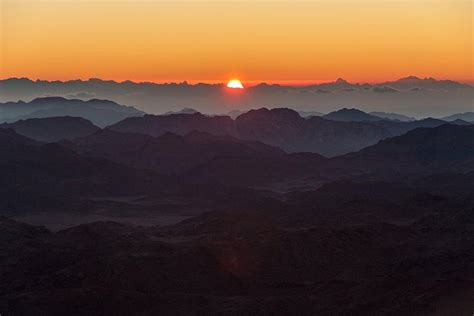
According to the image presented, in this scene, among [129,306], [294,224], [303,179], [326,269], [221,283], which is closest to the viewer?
[129,306]

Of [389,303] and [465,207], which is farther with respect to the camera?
[465,207]

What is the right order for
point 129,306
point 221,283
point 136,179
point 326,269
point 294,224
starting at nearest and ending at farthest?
point 129,306 < point 221,283 < point 326,269 < point 294,224 < point 136,179

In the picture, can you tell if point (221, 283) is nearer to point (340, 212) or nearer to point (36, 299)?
point (36, 299)

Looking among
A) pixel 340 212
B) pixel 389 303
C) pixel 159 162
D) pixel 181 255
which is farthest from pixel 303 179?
pixel 389 303

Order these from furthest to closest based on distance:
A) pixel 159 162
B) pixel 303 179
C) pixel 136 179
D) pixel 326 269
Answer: pixel 159 162, pixel 303 179, pixel 136 179, pixel 326 269

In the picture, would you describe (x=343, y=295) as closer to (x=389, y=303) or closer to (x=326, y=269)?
(x=389, y=303)

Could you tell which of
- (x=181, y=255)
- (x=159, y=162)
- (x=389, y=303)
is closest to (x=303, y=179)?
(x=159, y=162)

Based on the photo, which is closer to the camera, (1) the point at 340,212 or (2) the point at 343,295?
(2) the point at 343,295

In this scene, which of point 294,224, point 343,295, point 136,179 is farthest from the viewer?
point 136,179
